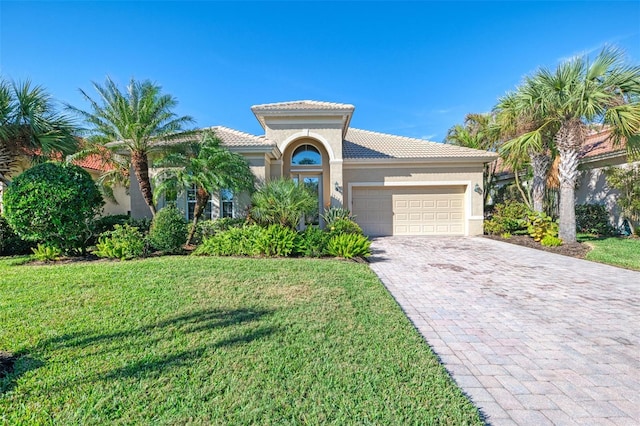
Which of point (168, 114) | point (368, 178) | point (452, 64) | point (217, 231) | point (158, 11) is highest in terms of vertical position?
point (452, 64)

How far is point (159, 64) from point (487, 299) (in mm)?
13408

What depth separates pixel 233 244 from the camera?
31.8ft

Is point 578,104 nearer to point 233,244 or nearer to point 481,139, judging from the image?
point 481,139

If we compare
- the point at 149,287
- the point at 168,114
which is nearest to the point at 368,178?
the point at 168,114

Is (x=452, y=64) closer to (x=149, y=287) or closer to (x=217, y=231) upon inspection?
(x=217, y=231)

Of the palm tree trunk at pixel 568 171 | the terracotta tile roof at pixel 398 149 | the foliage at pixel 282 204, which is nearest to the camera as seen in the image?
the foliage at pixel 282 204

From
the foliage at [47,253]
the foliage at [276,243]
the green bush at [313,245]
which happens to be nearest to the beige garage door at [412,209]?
the green bush at [313,245]

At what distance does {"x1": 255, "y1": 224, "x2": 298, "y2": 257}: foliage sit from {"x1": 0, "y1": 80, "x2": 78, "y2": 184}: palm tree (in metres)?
8.92

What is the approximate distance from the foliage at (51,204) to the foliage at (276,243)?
5.41m

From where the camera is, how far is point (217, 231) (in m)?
11.3

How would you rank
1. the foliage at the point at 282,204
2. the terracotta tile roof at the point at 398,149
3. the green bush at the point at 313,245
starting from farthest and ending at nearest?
the terracotta tile roof at the point at 398,149 < the foliage at the point at 282,204 < the green bush at the point at 313,245

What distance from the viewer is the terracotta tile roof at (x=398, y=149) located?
15.1 m

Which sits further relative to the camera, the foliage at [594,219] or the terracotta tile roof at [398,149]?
the terracotta tile roof at [398,149]

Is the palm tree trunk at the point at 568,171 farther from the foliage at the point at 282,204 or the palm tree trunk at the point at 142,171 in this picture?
the palm tree trunk at the point at 142,171
